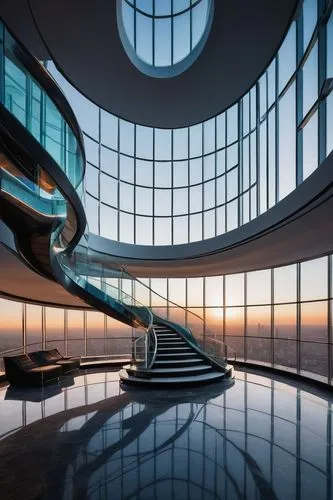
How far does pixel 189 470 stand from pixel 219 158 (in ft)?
54.9

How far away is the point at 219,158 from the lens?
63.9 ft

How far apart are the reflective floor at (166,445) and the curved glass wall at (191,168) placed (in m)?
7.33

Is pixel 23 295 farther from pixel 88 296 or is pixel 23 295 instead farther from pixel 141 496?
pixel 141 496

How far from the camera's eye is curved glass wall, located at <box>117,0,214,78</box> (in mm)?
14828

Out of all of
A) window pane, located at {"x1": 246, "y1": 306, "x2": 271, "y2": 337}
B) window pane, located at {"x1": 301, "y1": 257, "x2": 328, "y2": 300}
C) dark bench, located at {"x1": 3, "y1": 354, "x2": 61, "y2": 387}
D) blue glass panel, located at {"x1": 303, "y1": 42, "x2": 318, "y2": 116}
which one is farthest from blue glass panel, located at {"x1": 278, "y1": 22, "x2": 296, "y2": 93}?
dark bench, located at {"x1": 3, "y1": 354, "x2": 61, "y2": 387}

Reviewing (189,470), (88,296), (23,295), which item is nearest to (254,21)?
(88,296)

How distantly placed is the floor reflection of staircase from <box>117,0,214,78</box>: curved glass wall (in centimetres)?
1152

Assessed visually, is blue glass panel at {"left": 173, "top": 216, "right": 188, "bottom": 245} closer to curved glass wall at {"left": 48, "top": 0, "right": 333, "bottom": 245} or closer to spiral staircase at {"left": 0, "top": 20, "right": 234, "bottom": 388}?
curved glass wall at {"left": 48, "top": 0, "right": 333, "bottom": 245}

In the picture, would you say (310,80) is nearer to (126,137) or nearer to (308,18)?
(308,18)

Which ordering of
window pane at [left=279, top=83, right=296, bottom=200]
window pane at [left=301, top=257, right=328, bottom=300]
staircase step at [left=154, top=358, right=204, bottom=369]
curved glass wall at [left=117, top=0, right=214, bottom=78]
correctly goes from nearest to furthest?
window pane at [left=279, top=83, right=296, bottom=200]
staircase step at [left=154, top=358, right=204, bottom=369]
curved glass wall at [left=117, top=0, right=214, bottom=78]
window pane at [left=301, top=257, right=328, bottom=300]

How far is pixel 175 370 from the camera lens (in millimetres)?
11992

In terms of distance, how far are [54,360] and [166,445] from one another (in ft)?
28.9

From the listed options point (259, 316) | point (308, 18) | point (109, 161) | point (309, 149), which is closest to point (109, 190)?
point (109, 161)

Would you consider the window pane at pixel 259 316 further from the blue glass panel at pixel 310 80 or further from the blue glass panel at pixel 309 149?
the blue glass panel at pixel 310 80
